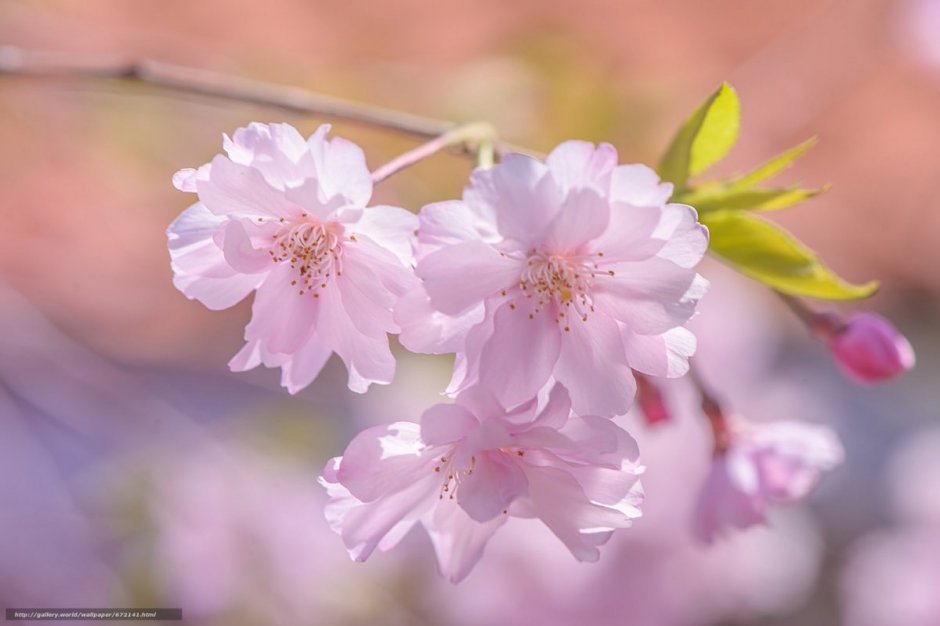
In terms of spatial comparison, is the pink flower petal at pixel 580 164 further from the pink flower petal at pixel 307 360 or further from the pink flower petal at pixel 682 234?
the pink flower petal at pixel 307 360

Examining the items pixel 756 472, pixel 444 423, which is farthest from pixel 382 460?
pixel 756 472

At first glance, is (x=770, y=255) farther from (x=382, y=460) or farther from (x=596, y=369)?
(x=382, y=460)

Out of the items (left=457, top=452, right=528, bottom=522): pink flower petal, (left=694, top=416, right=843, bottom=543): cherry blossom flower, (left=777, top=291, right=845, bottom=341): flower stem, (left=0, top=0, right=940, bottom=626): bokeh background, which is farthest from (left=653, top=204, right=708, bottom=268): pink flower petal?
(left=0, top=0, right=940, bottom=626): bokeh background

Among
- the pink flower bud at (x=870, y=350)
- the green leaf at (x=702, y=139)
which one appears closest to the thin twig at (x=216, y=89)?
the green leaf at (x=702, y=139)

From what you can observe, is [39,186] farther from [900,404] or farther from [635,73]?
[900,404]

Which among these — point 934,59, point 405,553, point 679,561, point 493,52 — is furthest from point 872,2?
point 405,553

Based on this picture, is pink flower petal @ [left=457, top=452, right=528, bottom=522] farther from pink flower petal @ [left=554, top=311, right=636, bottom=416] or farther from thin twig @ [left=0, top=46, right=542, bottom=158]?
thin twig @ [left=0, top=46, right=542, bottom=158]
